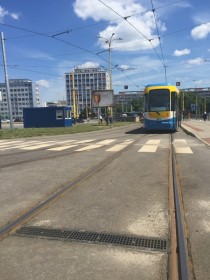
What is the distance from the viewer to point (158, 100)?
78.9ft

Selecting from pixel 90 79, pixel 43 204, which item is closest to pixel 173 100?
pixel 43 204

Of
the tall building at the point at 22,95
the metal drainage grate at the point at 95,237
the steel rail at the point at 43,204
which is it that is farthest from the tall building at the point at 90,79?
the metal drainage grate at the point at 95,237

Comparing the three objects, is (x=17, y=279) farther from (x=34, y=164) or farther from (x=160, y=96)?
(x=160, y=96)

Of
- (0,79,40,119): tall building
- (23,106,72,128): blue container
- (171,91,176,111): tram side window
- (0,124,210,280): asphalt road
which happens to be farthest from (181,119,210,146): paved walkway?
(0,79,40,119): tall building

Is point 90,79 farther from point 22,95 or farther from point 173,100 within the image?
point 173,100

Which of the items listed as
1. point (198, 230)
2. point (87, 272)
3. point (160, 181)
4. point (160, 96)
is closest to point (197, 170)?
point (160, 181)

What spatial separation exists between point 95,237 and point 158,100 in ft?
67.5

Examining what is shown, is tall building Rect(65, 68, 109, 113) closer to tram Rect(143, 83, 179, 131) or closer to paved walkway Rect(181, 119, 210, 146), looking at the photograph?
paved walkway Rect(181, 119, 210, 146)

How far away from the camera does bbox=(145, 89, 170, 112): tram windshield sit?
78.1 ft

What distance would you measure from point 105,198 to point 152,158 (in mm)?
5509

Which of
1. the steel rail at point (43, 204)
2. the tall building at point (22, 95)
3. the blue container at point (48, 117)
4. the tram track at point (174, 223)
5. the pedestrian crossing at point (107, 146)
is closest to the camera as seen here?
the tram track at point (174, 223)

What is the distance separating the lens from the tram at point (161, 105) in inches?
937

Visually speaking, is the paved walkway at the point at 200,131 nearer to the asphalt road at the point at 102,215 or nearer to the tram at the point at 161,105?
the tram at the point at 161,105

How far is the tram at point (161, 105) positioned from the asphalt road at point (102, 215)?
46.0 ft
